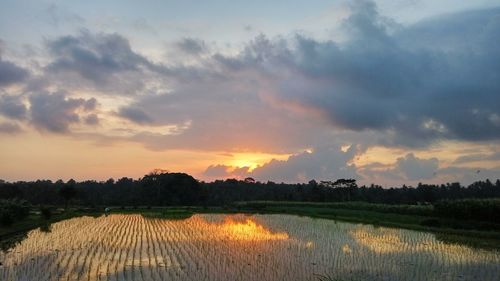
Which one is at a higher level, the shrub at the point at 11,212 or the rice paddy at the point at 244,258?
the shrub at the point at 11,212

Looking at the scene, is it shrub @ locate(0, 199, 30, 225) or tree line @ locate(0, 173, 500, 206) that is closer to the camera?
shrub @ locate(0, 199, 30, 225)

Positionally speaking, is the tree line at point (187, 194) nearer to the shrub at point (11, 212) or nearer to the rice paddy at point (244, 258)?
the shrub at point (11, 212)

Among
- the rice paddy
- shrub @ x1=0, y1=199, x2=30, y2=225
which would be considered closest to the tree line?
shrub @ x1=0, y1=199, x2=30, y2=225

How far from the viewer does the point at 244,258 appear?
19.3 metres

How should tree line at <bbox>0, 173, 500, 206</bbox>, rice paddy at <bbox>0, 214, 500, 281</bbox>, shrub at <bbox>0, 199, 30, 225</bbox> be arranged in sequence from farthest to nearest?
tree line at <bbox>0, 173, 500, 206</bbox> → shrub at <bbox>0, 199, 30, 225</bbox> → rice paddy at <bbox>0, 214, 500, 281</bbox>

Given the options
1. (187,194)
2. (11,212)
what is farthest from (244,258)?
(187,194)

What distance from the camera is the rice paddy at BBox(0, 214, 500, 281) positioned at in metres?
15.5

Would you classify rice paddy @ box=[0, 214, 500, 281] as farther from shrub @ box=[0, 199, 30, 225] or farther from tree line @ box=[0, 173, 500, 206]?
tree line @ box=[0, 173, 500, 206]

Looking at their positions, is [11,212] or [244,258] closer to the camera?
[244,258]

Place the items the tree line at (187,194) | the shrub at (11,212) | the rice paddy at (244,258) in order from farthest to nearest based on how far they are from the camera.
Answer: the tree line at (187,194) → the shrub at (11,212) → the rice paddy at (244,258)

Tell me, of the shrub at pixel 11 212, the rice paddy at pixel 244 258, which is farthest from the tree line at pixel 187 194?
the rice paddy at pixel 244 258

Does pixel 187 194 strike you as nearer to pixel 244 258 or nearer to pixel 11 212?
pixel 11 212

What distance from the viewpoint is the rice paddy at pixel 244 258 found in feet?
50.9

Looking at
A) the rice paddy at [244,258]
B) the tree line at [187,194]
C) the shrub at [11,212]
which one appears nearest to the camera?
the rice paddy at [244,258]
